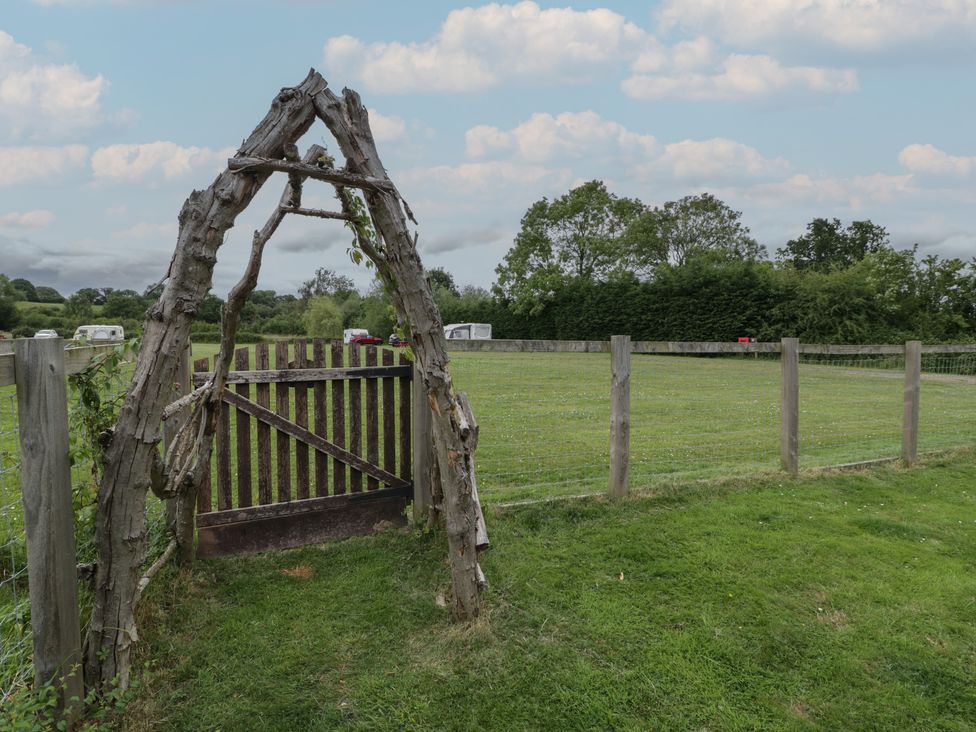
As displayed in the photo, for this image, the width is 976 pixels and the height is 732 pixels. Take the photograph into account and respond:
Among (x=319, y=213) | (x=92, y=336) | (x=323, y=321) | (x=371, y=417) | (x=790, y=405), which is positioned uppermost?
(x=323, y=321)

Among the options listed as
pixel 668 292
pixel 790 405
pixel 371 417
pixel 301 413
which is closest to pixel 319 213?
pixel 301 413

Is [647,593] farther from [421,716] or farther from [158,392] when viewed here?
[158,392]

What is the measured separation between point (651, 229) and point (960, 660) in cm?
3471

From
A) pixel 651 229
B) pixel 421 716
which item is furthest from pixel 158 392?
pixel 651 229

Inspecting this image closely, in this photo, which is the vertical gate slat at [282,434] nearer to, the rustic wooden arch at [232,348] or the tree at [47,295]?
the rustic wooden arch at [232,348]

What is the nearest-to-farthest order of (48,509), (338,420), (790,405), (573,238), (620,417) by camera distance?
(48,509) < (338,420) < (620,417) < (790,405) < (573,238)

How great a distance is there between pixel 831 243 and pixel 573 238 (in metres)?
21.6

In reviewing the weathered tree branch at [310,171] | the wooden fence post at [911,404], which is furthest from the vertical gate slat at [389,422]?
the wooden fence post at [911,404]

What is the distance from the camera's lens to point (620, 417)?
499cm

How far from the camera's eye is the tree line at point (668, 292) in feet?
73.1

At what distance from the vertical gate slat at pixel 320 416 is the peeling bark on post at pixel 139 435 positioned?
5.30 ft

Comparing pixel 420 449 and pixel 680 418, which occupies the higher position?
pixel 420 449

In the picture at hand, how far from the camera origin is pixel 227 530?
391 cm

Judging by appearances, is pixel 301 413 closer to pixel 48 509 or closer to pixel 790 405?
pixel 48 509
